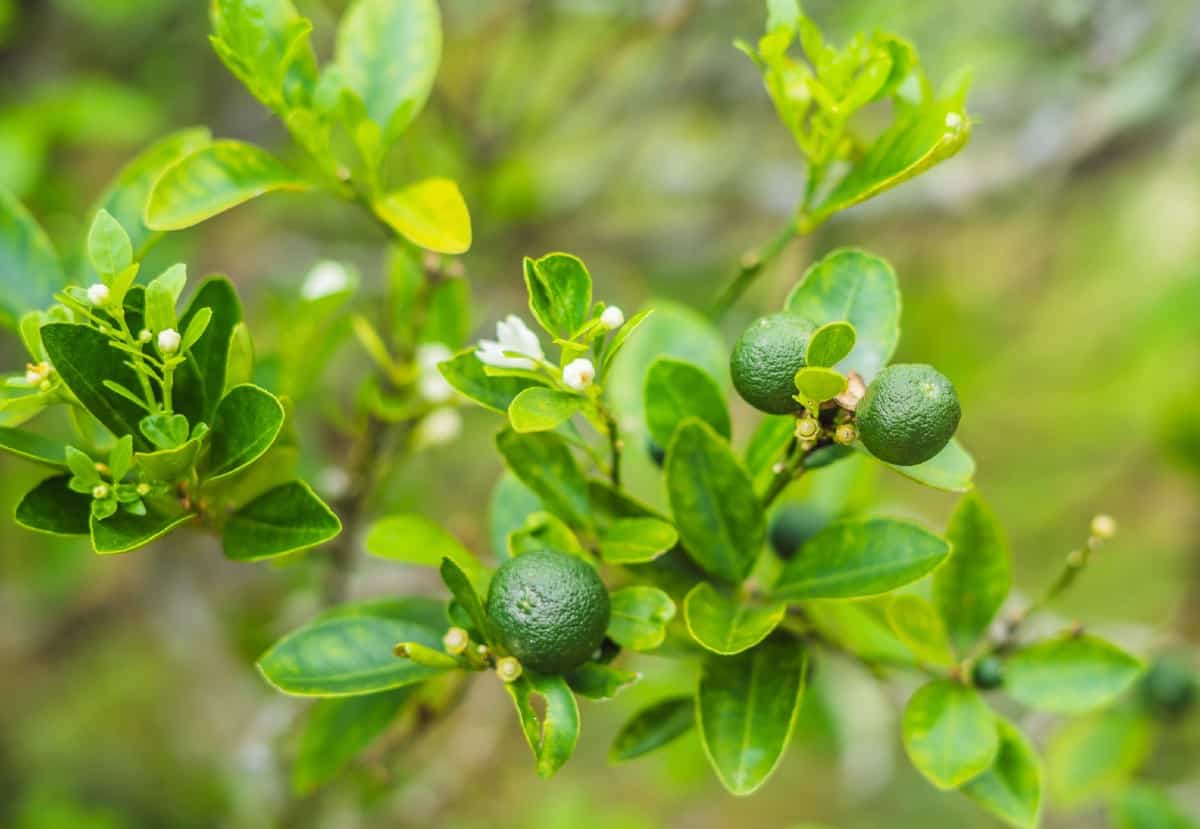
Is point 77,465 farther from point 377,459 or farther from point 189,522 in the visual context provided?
point 377,459

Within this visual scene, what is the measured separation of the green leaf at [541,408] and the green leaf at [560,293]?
0.04 metres

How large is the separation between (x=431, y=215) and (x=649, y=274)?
135 centimetres

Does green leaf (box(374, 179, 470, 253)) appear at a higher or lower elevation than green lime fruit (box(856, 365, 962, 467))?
lower

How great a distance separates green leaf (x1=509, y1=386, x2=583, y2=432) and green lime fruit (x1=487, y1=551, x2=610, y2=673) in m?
0.10

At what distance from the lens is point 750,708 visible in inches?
30.3

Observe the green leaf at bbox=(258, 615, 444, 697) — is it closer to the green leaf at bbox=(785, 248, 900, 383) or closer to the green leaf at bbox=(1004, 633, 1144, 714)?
the green leaf at bbox=(785, 248, 900, 383)

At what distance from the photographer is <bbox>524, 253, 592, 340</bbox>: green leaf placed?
0.69 meters

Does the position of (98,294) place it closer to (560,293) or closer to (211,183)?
(211,183)

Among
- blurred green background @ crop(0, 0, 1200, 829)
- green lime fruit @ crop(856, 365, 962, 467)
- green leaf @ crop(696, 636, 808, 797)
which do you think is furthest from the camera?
blurred green background @ crop(0, 0, 1200, 829)

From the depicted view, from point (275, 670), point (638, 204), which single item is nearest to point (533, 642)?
point (275, 670)

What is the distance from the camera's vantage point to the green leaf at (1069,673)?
86 cm

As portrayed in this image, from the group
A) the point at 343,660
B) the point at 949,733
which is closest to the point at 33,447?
the point at 343,660

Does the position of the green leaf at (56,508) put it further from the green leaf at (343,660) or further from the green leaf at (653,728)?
the green leaf at (653,728)

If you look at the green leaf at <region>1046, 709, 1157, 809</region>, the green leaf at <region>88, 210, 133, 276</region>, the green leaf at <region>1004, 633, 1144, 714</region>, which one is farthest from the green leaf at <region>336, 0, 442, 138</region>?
the green leaf at <region>1046, 709, 1157, 809</region>
